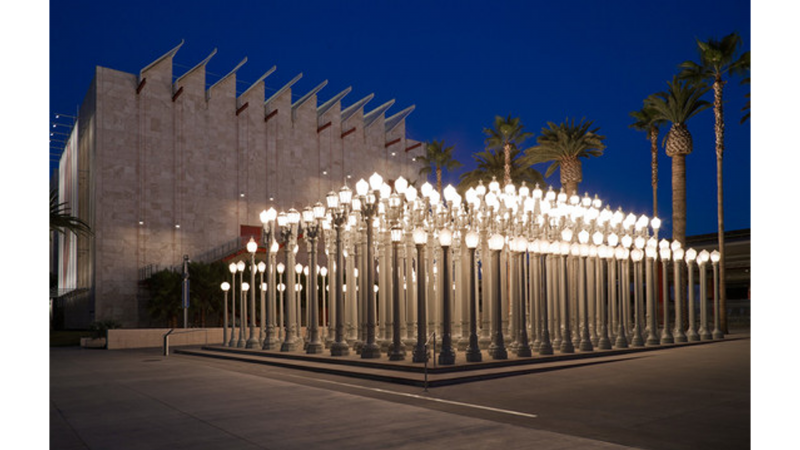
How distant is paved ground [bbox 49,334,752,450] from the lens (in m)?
8.96

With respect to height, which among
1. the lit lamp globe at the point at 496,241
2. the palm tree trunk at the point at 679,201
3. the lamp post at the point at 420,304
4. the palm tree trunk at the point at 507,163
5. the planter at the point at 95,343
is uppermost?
the palm tree trunk at the point at 507,163

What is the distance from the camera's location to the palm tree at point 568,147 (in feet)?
160

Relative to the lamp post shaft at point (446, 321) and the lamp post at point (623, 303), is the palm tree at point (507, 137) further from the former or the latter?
the lamp post shaft at point (446, 321)

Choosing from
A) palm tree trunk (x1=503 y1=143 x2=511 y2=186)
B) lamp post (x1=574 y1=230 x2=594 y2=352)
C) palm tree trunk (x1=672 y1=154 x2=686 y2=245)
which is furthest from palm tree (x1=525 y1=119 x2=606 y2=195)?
lamp post (x1=574 y1=230 x2=594 y2=352)

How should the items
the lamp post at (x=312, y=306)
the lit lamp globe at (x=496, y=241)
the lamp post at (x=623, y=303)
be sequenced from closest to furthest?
1. the lit lamp globe at (x=496, y=241)
2. the lamp post at (x=312, y=306)
3. the lamp post at (x=623, y=303)

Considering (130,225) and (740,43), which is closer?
(740,43)

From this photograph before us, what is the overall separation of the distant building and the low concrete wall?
48.2 ft

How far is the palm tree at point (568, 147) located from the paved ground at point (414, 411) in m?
32.2

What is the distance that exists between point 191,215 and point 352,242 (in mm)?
36577

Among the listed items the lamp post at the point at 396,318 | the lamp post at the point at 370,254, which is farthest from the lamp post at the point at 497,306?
the lamp post at the point at 370,254

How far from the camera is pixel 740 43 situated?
40312mm

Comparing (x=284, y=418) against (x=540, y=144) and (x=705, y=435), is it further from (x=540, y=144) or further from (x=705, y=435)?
(x=540, y=144)

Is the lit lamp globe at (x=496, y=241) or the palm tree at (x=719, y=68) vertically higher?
the palm tree at (x=719, y=68)
